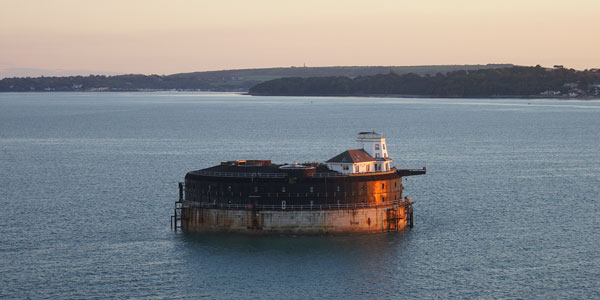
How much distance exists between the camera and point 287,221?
225 ft

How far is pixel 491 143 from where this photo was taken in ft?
508

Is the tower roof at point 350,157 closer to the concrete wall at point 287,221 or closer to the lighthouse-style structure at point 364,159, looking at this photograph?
the lighthouse-style structure at point 364,159

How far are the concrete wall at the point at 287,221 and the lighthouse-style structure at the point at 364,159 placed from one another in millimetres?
3869

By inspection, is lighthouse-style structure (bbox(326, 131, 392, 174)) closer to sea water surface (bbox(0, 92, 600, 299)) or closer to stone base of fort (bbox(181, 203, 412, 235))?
stone base of fort (bbox(181, 203, 412, 235))

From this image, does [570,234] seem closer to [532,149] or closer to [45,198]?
[45,198]

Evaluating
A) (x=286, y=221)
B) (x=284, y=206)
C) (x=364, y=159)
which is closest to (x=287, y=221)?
(x=286, y=221)

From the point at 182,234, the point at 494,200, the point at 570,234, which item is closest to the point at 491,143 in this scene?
the point at 494,200

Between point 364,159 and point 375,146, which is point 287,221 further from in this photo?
point 375,146

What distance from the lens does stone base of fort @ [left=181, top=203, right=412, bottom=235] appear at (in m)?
68.6

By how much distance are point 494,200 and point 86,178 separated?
43.9m

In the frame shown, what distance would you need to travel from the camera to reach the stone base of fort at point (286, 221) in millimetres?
68625

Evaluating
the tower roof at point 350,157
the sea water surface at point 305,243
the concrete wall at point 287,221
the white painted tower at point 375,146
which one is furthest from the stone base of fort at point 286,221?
the white painted tower at point 375,146

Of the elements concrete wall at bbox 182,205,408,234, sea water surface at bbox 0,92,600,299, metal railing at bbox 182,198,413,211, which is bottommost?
sea water surface at bbox 0,92,600,299

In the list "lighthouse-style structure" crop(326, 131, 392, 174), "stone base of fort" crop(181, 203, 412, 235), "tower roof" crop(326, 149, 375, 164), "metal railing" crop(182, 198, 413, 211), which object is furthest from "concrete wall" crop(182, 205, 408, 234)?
"tower roof" crop(326, 149, 375, 164)
